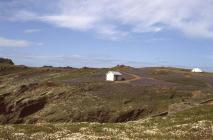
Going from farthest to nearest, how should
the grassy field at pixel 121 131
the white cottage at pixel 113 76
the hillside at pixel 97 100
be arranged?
the white cottage at pixel 113 76 < the hillside at pixel 97 100 < the grassy field at pixel 121 131

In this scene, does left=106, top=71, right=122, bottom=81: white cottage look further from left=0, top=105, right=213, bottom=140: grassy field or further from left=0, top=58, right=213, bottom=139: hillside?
left=0, top=105, right=213, bottom=140: grassy field

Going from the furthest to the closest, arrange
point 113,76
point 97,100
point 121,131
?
1. point 113,76
2. point 97,100
3. point 121,131

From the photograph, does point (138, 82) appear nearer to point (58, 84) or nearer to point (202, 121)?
point (58, 84)

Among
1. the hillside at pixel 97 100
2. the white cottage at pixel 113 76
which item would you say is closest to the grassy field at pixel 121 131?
the hillside at pixel 97 100

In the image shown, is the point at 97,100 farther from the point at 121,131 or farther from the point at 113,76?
the point at 121,131

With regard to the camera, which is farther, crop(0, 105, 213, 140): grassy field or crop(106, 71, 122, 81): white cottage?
crop(106, 71, 122, 81): white cottage

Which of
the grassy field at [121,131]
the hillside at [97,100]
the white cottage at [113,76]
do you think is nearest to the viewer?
the grassy field at [121,131]

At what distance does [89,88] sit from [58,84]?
24.2 ft

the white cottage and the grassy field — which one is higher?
the white cottage

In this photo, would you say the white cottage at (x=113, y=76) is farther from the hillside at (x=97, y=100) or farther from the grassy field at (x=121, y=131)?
the grassy field at (x=121, y=131)

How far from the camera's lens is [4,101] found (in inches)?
3327

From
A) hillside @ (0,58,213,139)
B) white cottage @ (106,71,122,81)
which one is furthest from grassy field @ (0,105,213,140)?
white cottage @ (106,71,122,81)

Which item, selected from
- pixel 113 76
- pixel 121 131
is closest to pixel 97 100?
pixel 113 76

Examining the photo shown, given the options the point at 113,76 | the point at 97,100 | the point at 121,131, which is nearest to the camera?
the point at 121,131
